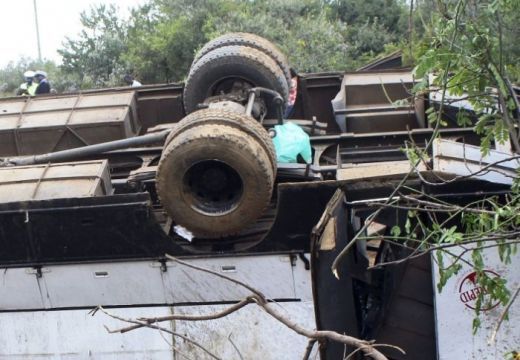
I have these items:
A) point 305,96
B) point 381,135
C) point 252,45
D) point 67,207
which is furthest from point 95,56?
point 67,207

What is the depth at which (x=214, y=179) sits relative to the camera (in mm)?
5262

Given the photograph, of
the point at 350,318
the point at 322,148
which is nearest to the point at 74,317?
the point at 350,318

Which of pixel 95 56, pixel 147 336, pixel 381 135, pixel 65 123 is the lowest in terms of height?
pixel 147 336

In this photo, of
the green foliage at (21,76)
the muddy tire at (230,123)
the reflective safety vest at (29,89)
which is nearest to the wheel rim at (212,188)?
the muddy tire at (230,123)

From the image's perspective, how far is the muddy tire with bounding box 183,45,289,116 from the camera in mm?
6629

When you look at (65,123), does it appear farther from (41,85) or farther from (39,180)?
(41,85)

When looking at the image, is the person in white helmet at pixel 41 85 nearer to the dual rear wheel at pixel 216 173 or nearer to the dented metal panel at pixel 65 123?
the dented metal panel at pixel 65 123

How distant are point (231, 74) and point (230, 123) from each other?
5.22 feet

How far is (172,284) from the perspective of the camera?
5.37m

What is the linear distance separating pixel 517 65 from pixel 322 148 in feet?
7.32

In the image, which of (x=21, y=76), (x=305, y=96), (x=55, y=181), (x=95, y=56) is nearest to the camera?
(x=55, y=181)

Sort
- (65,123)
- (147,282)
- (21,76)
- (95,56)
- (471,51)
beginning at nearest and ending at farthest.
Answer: (471,51), (147,282), (65,123), (95,56), (21,76)

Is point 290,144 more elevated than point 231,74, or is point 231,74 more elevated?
point 231,74

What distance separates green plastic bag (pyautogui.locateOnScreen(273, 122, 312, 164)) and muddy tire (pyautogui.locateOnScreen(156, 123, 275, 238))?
700 millimetres
